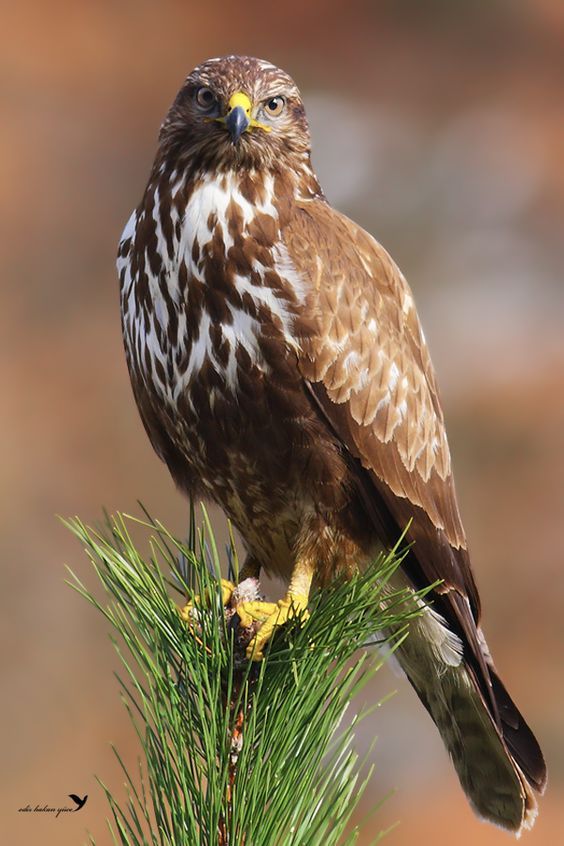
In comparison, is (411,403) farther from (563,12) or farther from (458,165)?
(563,12)

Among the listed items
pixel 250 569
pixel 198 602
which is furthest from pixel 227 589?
pixel 250 569

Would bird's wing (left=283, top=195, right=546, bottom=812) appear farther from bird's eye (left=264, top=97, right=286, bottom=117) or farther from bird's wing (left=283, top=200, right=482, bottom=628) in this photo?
bird's eye (left=264, top=97, right=286, bottom=117)

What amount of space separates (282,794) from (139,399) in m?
1.41

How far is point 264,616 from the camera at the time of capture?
2643mm

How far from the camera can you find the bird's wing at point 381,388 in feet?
9.93

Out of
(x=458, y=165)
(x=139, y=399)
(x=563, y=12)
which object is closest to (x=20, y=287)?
(x=458, y=165)

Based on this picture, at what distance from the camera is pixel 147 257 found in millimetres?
3125

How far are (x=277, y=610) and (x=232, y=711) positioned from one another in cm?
34

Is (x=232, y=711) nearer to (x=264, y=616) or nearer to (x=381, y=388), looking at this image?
(x=264, y=616)

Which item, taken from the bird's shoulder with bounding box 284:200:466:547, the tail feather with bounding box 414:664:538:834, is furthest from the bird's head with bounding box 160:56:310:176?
the tail feather with bounding box 414:664:538:834

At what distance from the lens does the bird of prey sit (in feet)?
9.75

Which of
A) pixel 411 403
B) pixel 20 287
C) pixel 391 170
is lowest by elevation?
pixel 411 403

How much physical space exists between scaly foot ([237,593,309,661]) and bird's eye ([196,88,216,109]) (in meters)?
1.29

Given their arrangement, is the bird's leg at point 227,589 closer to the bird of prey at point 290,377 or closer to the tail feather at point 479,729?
the bird of prey at point 290,377
